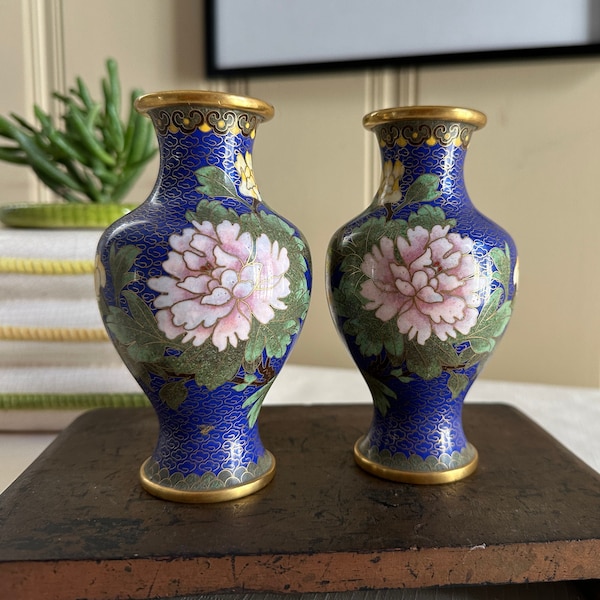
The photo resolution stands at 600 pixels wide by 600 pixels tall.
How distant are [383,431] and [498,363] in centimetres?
50

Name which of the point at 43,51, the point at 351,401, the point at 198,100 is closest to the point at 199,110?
the point at 198,100

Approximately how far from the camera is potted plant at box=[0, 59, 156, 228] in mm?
645

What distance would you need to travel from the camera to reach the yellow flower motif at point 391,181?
47cm

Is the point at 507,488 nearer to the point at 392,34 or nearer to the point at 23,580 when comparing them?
the point at 23,580

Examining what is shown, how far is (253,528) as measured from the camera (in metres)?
0.40

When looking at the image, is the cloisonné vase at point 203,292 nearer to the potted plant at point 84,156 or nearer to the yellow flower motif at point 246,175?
the yellow flower motif at point 246,175

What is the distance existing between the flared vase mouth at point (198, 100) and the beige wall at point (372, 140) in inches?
20.0

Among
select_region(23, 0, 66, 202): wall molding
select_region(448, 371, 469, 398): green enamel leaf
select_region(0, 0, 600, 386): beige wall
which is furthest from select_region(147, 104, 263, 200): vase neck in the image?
select_region(23, 0, 66, 202): wall molding

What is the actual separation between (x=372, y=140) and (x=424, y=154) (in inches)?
17.9

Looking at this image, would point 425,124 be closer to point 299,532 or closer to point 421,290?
point 421,290

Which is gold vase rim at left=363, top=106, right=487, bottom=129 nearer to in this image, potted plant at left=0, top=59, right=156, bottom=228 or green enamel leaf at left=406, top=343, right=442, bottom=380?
green enamel leaf at left=406, top=343, right=442, bottom=380

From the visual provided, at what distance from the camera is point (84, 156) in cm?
67

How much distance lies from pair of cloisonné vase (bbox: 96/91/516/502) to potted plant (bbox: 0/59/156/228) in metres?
0.24

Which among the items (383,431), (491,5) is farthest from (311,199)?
(383,431)
